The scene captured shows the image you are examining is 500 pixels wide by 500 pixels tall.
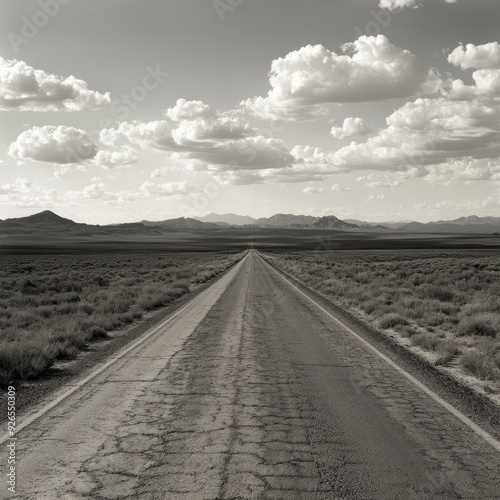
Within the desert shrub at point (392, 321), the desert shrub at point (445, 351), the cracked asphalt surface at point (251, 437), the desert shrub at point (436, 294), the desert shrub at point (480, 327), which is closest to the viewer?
the cracked asphalt surface at point (251, 437)

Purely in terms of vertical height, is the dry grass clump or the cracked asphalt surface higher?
the cracked asphalt surface

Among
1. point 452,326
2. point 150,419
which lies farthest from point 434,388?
point 452,326

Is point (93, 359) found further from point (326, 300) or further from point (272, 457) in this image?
point (326, 300)

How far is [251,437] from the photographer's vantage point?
216 inches

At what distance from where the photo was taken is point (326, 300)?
2116 centimetres

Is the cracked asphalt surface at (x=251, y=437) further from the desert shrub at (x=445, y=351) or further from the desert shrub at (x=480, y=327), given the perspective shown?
the desert shrub at (x=480, y=327)

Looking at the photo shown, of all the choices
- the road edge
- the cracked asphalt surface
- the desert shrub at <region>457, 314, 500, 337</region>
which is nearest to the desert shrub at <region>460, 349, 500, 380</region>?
the road edge

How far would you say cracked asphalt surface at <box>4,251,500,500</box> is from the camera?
4.38 metres

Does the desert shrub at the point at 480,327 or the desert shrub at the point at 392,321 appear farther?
the desert shrub at the point at 392,321

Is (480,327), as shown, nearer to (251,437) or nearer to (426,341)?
(426,341)

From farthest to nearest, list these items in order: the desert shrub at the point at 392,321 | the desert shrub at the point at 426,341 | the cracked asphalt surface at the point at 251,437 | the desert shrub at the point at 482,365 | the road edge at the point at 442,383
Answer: the desert shrub at the point at 392,321, the desert shrub at the point at 426,341, the desert shrub at the point at 482,365, the road edge at the point at 442,383, the cracked asphalt surface at the point at 251,437

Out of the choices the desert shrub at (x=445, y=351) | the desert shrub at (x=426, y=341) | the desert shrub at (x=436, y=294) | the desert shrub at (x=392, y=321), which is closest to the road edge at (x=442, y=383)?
the desert shrub at (x=445, y=351)

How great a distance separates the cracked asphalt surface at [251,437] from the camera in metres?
4.38

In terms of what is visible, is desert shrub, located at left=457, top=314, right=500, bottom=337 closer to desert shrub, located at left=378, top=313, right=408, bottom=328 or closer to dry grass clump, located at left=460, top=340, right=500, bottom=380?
desert shrub, located at left=378, top=313, right=408, bottom=328
